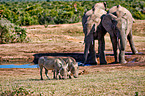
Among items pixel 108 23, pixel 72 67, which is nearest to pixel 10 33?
pixel 108 23

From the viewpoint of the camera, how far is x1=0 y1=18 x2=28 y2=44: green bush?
36.7 m

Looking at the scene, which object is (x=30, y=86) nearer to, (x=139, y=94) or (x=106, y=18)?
(x=139, y=94)

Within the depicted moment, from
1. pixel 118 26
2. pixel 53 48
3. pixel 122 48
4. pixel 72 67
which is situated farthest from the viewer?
pixel 53 48

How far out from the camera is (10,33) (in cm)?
3741

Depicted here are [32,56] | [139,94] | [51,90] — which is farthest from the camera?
[32,56]

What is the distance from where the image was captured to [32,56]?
27125 mm

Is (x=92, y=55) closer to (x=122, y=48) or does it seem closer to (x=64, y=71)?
Answer: (x=122, y=48)

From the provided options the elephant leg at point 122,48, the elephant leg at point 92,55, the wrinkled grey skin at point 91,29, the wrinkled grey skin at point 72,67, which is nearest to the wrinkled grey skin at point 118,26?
the elephant leg at point 122,48

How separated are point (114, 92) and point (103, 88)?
→ 2.73ft

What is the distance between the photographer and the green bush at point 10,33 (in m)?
36.7

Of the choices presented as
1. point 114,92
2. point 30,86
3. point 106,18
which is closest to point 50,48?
point 106,18

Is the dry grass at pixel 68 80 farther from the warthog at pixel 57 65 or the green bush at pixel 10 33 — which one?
the green bush at pixel 10 33

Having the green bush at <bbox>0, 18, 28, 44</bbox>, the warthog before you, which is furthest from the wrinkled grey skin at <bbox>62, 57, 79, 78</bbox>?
the green bush at <bbox>0, 18, 28, 44</bbox>

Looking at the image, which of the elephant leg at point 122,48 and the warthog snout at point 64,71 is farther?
the elephant leg at point 122,48
